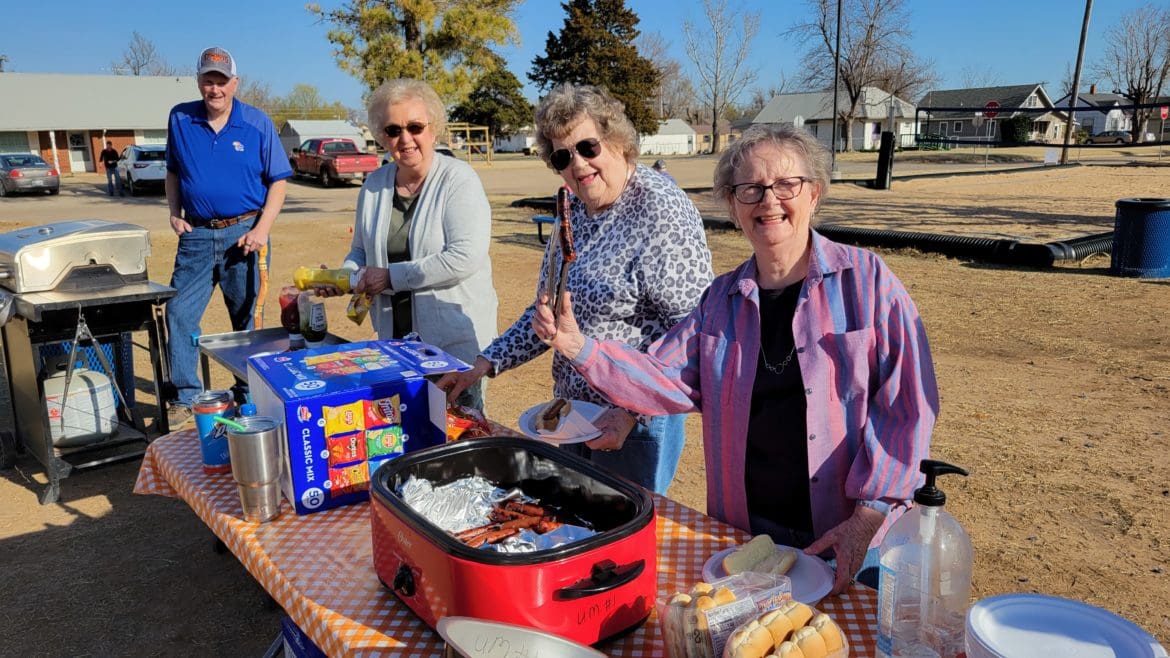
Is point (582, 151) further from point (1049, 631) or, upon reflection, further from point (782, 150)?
point (1049, 631)

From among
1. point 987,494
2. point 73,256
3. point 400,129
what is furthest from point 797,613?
point 73,256

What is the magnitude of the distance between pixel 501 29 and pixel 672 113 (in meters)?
68.9

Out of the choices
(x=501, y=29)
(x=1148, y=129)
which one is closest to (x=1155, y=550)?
(x=501, y=29)

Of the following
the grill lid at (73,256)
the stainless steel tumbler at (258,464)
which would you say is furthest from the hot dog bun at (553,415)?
the grill lid at (73,256)

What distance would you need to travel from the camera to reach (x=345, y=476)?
2.00 metres

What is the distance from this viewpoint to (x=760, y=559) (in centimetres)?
156

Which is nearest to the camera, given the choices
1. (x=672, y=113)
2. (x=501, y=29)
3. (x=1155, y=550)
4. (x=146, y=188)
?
(x=1155, y=550)

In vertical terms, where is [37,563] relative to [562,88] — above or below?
below

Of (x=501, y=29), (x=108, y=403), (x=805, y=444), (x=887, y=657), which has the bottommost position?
(x=108, y=403)

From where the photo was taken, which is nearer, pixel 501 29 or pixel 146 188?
pixel 501 29

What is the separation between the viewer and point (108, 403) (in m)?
4.46

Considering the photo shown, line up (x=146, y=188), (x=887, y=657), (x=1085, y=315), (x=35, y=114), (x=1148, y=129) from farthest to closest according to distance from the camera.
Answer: (x=1148, y=129) → (x=35, y=114) → (x=146, y=188) → (x=1085, y=315) → (x=887, y=657)

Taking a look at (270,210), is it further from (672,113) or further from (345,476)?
(672,113)

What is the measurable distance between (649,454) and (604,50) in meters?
47.6
